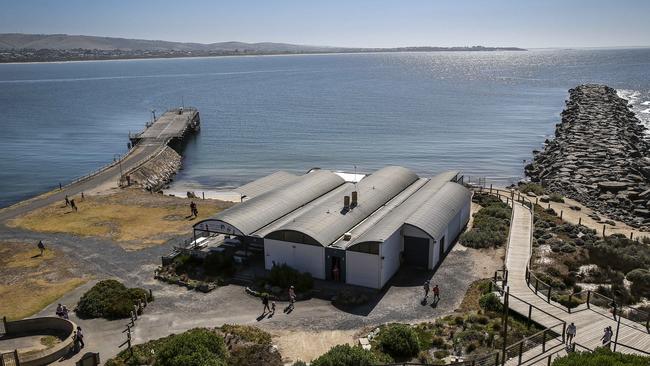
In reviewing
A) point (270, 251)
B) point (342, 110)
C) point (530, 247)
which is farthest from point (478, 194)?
point (342, 110)

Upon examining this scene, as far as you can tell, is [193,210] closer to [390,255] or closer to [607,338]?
[390,255]

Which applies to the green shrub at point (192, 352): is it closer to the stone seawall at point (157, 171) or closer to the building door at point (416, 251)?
the building door at point (416, 251)

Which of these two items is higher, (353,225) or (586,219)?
(353,225)

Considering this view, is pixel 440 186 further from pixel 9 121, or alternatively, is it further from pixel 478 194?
pixel 9 121

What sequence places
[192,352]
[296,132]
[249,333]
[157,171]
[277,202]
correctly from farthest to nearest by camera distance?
[296,132] → [157,171] → [277,202] → [249,333] → [192,352]

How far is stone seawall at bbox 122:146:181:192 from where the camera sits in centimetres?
6425

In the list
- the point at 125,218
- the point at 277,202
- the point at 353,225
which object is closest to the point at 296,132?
the point at 125,218

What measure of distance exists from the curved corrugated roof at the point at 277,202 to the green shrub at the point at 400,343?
48.9 ft

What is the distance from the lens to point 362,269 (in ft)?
109

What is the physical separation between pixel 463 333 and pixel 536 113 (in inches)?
4554

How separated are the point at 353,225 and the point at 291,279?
6.68 meters

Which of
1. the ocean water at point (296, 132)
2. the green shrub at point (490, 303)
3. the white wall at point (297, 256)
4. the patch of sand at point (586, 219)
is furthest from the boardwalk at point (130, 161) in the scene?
the patch of sand at point (586, 219)

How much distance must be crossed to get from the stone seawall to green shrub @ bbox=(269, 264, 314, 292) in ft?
111

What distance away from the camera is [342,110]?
135625 mm
